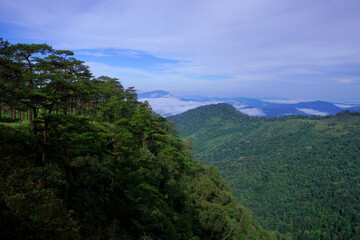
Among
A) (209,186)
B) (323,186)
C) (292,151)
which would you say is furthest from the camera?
(292,151)

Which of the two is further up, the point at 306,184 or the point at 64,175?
the point at 64,175

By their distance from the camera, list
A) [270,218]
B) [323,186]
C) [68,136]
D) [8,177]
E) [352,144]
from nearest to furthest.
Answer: [8,177]
[68,136]
[270,218]
[323,186]
[352,144]

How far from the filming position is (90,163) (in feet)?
55.6

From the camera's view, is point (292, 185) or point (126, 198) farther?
point (292, 185)

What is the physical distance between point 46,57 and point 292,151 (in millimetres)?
208791

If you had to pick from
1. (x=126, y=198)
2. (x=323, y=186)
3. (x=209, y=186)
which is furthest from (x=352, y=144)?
(x=126, y=198)

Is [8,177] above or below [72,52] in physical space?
below

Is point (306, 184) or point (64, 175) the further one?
point (306, 184)

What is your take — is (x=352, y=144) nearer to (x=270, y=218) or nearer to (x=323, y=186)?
(x=323, y=186)

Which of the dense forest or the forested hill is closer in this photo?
the dense forest

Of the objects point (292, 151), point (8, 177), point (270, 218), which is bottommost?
point (270, 218)

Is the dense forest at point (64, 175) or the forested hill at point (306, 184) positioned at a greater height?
the dense forest at point (64, 175)

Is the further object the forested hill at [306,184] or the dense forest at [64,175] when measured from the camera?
the forested hill at [306,184]

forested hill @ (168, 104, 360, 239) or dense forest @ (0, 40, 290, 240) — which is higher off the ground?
dense forest @ (0, 40, 290, 240)
